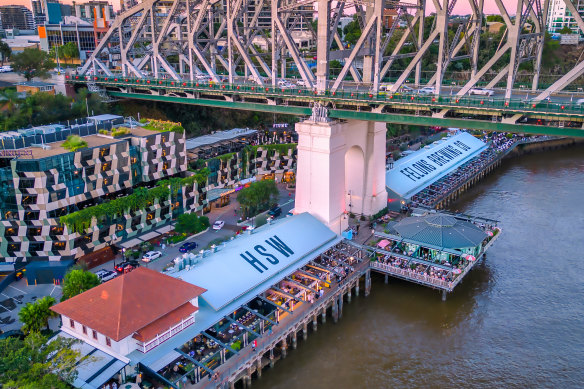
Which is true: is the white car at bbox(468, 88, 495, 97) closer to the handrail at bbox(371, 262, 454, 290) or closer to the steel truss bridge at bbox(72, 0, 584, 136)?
the steel truss bridge at bbox(72, 0, 584, 136)

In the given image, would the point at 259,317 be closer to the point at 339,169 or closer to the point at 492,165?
the point at 339,169

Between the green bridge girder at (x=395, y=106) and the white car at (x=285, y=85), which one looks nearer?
the green bridge girder at (x=395, y=106)

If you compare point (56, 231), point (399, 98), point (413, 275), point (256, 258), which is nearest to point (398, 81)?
point (399, 98)

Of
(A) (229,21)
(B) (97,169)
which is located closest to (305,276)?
(B) (97,169)

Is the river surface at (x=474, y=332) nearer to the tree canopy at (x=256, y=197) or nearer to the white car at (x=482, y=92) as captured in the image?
the white car at (x=482, y=92)

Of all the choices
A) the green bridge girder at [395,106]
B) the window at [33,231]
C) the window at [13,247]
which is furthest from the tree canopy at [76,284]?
the green bridge girder at [395,106]
